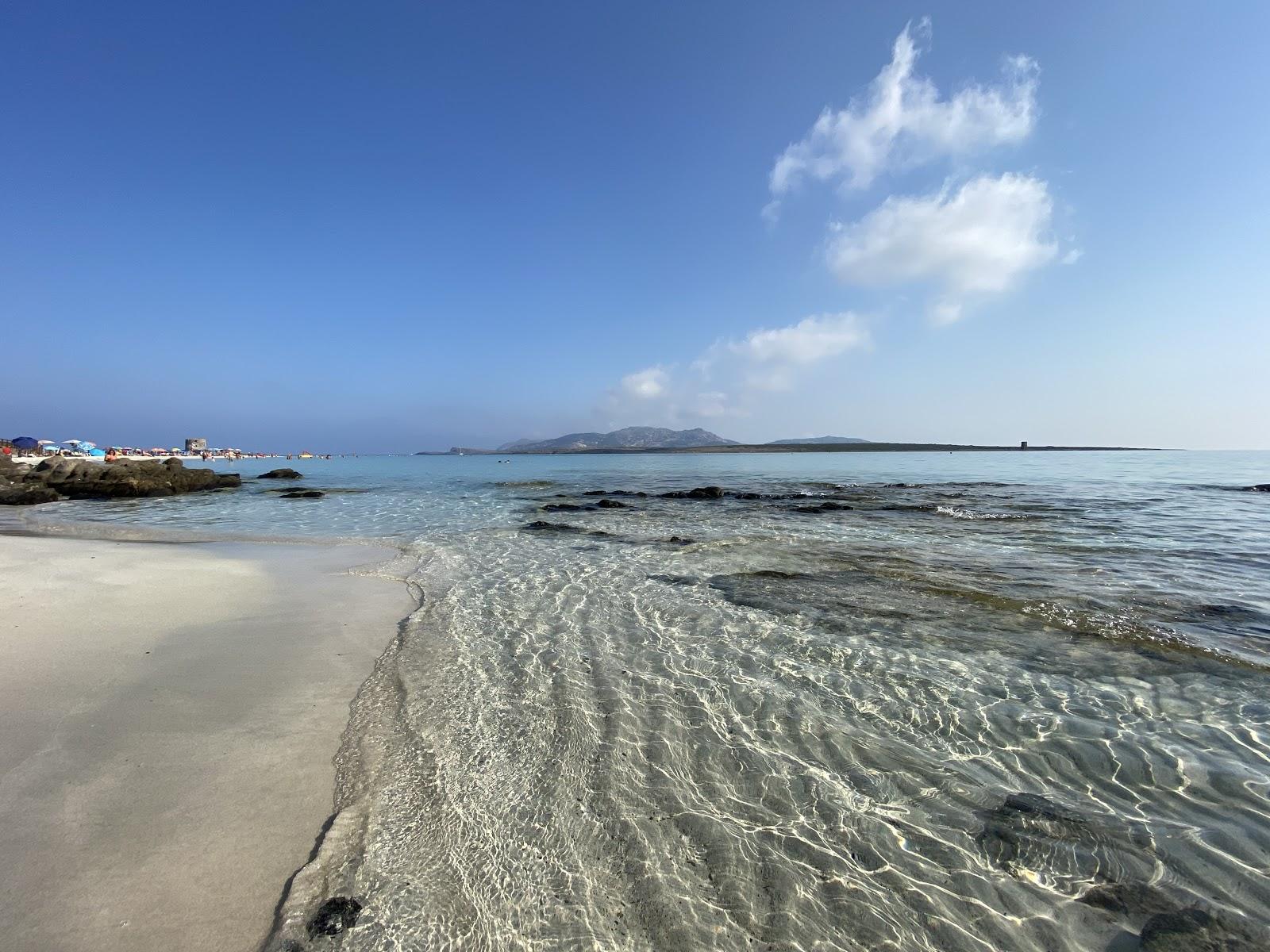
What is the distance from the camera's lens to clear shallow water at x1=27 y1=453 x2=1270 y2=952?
118 inches

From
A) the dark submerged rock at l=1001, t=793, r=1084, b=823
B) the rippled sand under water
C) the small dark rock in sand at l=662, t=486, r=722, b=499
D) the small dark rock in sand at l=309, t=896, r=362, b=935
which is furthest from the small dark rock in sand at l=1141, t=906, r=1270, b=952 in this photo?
the small dark rock in sand at l=662, t=486, r=722, b=499

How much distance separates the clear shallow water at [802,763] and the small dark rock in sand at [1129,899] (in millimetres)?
37

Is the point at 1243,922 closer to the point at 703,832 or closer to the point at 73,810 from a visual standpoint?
the point at 703,832

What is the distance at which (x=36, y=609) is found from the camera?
7562 mm

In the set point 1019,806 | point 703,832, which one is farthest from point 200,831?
point 1019,806

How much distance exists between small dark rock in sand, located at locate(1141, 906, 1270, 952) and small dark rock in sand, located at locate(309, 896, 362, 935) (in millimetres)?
4225

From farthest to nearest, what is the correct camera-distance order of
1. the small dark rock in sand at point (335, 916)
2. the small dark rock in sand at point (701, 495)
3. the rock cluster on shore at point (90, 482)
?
the small dark rock in sand at point (701, 495) → the rock cluster on shore at point (90, 482) → the small dark rock in sand at point (335, 916)

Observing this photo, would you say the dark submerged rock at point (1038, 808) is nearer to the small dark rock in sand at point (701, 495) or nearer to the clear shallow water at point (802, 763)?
the clear shallow water at point (802, 763)

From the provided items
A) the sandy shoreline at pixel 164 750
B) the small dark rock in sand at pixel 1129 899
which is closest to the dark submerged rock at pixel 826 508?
the sandy shoreline at pixel 164 750

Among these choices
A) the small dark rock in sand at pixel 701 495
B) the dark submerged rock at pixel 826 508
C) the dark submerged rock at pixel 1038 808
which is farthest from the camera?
the small dark rock in sand at pixel 701 495

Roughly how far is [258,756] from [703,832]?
11.8 ft

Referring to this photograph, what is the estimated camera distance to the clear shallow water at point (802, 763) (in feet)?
9.86

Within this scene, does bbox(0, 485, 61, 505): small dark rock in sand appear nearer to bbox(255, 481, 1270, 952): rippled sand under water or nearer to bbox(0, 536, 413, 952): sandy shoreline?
bbox(0, 536, 413, 952): sandy shoreline

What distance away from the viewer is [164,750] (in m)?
4.28
